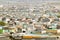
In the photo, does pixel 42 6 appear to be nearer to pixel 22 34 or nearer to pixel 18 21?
pixel 18 21

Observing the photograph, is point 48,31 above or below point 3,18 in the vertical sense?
below

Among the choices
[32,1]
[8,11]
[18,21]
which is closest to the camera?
[18,21]

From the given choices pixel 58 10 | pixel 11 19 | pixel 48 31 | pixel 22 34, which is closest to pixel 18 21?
pixel 11 19

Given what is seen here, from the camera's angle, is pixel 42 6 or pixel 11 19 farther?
pixel 42 6

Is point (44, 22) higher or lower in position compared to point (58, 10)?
lower

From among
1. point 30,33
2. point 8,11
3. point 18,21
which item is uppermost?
point 8,11

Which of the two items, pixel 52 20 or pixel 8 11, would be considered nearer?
pixel 52 20

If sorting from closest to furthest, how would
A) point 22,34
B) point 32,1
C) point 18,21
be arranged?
point 22,34
point 18,21
point 32,1

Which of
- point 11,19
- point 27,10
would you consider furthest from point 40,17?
point 11,19

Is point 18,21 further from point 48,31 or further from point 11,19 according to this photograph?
point 48,31
